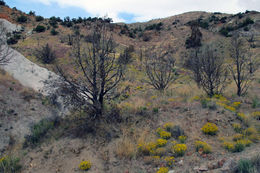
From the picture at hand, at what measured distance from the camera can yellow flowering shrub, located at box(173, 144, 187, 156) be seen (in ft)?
16.6

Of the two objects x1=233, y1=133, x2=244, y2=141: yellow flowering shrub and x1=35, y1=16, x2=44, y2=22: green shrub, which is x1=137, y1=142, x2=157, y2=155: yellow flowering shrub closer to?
x1=233, y1=133, x2=244, y2=141: yellow flowering shrub

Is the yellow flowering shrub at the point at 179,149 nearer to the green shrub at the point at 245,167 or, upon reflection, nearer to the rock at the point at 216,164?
the rock at the point at 216,164

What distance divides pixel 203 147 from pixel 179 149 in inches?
28.8

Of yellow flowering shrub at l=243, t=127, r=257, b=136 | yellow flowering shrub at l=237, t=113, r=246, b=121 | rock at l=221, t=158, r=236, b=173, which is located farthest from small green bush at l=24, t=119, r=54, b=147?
yellow flowering shrub at l=237, t=113, r=246, b=121

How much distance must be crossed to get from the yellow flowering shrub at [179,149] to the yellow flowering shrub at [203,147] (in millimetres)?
378

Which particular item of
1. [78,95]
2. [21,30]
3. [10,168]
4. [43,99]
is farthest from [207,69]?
[21,30]

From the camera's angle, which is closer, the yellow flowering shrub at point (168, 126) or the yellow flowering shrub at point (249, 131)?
the yellow flowering shrub at point (249, 131)

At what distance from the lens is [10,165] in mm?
5254

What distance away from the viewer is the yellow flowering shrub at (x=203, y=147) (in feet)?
16.4

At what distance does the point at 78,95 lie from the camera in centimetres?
722

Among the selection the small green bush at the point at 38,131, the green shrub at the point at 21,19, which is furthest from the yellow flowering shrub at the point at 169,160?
the green shrub at the point at 21,19

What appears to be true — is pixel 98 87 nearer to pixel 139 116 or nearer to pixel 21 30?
pixel 139 116

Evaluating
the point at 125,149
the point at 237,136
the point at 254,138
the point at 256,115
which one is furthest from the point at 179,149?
the point at 256,115

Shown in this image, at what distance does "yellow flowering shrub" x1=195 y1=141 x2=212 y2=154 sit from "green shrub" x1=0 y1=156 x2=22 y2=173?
18.2ft
